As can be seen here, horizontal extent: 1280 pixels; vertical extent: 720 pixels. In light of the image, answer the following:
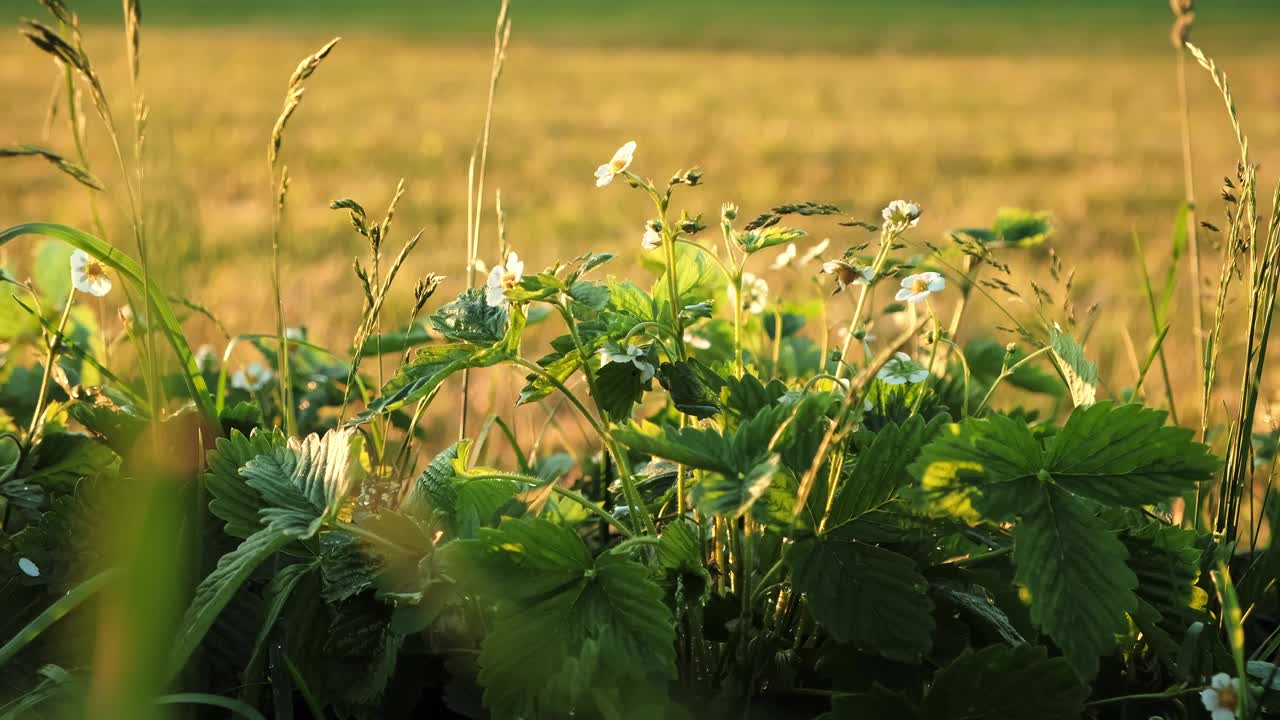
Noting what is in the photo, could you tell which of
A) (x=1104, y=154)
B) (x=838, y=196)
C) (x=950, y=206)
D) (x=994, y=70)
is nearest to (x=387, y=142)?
(x=838, y=196)

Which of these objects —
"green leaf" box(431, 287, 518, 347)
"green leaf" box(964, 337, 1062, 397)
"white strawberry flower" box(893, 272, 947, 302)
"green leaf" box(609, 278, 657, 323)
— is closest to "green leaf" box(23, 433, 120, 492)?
"green leaf" box(431, 287, 518, 347)

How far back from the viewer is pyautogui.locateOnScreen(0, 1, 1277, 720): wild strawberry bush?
744 millimetres

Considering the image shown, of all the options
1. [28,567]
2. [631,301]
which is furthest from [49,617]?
[631,301]

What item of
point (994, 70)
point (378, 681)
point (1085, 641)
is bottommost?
point (994, 70)

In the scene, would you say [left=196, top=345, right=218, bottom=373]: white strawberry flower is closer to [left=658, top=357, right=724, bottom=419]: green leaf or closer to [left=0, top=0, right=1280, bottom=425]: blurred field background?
[left=0, top=0, right=1280, bottom=425]: blurred field background

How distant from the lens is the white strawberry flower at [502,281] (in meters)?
0.82

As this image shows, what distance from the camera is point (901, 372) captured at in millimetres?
916

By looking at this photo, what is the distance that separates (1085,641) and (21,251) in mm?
3673

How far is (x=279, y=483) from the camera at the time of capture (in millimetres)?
821

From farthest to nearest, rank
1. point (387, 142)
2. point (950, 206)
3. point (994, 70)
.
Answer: point (994, 70) → point (387, 142) → point (950, 206)

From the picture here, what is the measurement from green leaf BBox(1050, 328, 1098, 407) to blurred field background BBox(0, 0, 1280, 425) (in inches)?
15.4

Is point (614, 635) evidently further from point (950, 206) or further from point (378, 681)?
point (950, 206)

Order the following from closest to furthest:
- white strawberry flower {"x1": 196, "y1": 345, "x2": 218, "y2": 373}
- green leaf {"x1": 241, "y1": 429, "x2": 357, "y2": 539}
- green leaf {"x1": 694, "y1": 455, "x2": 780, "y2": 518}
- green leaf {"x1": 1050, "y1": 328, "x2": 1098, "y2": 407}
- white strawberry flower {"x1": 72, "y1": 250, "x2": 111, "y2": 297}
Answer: green leaf {"x1": 694, "y1": 455, "x2": 780, "y2": 518}
green leaf {"x1": 241, "y1": 429, "x2": 357, "y2": 539}
green leaf {"x1": 1050, "y1": 328, "x2": 1098, "y2": 407}
white strawberry flower {"x1": 72, "y1": 250, "x2": 111, "y2": 297}
white strawberry flower {"x1": 196, "y1": 345, "x2": 218, "y2": 373}

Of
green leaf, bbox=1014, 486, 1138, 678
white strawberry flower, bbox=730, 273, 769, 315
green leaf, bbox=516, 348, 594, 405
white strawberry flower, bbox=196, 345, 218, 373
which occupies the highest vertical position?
green leaf, bbox=516, 348, 594, 405
